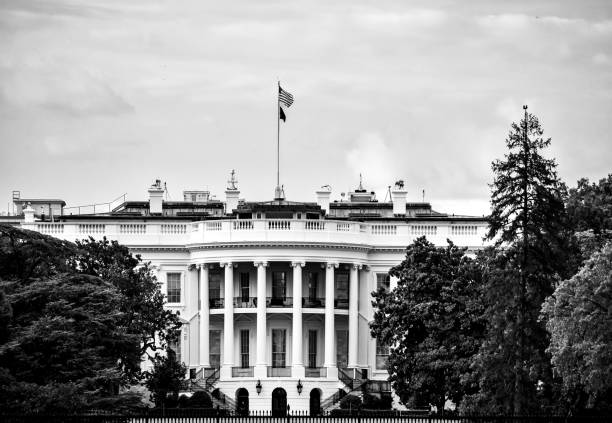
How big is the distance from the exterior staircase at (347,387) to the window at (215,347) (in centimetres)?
840

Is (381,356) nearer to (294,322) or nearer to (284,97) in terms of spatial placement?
(294,322)

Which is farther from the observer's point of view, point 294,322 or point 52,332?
point 294,322

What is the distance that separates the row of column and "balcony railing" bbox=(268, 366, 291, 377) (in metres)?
0.46

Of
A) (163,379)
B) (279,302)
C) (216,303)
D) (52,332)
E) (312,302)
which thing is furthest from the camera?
(216,303)

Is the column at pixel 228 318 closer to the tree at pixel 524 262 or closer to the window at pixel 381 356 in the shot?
the window at pixel 381 356

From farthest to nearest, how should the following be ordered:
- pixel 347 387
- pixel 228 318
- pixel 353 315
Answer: pixel 353 315 < pixel 228 318 < pixel 347 387

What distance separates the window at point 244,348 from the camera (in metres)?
150

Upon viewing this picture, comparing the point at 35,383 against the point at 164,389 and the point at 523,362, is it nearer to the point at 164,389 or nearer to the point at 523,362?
the point at 523,362

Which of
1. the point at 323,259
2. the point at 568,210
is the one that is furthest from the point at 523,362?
the point at 323,259

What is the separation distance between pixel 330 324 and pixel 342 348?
3.02 meters

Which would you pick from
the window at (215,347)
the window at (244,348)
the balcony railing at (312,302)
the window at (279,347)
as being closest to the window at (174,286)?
the window at (215,347)

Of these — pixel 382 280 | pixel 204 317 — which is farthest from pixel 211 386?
pixel 382 280

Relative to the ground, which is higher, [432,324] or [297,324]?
[297,324]

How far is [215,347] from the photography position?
151500 mm
